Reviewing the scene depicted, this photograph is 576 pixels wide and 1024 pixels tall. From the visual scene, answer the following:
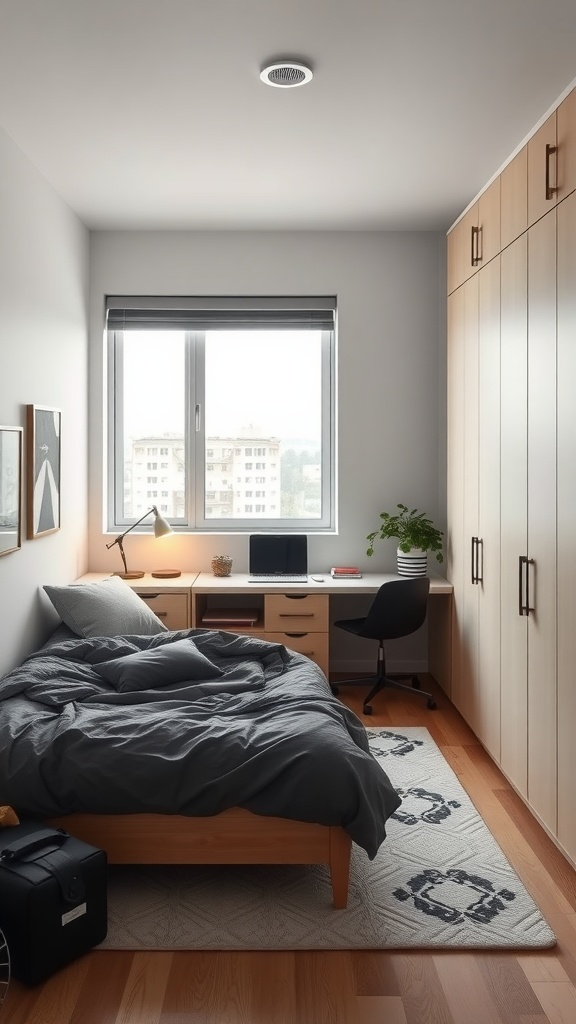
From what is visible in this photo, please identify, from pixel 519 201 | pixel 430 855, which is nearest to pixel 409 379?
pixel 519 201

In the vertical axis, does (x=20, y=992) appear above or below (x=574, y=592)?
below

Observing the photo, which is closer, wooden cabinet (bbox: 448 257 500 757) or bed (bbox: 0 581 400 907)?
bed (bbox: 0 581 400 907)

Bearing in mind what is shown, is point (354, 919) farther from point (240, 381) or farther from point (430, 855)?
point (240, 381)

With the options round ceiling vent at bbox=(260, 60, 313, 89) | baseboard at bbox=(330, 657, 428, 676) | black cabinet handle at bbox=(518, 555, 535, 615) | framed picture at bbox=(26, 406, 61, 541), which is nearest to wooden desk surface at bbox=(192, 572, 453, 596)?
baseboard at bbox=(330, 657, 428, 676)

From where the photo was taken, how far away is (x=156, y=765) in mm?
2598

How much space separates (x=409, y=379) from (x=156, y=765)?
10.7 feet

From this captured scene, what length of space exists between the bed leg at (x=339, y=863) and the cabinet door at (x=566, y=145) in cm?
225

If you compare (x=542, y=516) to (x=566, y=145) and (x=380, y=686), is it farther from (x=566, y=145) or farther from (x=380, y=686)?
(x=380, y=686)

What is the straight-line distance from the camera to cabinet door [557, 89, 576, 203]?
2789mm

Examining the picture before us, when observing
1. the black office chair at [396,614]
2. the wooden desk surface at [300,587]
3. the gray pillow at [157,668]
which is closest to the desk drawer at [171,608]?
the wooden desk surface at [300,587]

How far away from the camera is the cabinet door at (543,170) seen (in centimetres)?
297

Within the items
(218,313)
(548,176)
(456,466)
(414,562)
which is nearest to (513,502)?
(456,466)

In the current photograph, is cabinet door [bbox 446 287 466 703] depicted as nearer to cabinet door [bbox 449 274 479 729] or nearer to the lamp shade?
cabinet door [bbox 449 274 479 729]

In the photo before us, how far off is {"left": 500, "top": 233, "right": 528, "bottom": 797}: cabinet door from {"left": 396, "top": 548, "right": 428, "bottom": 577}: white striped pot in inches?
47.6
